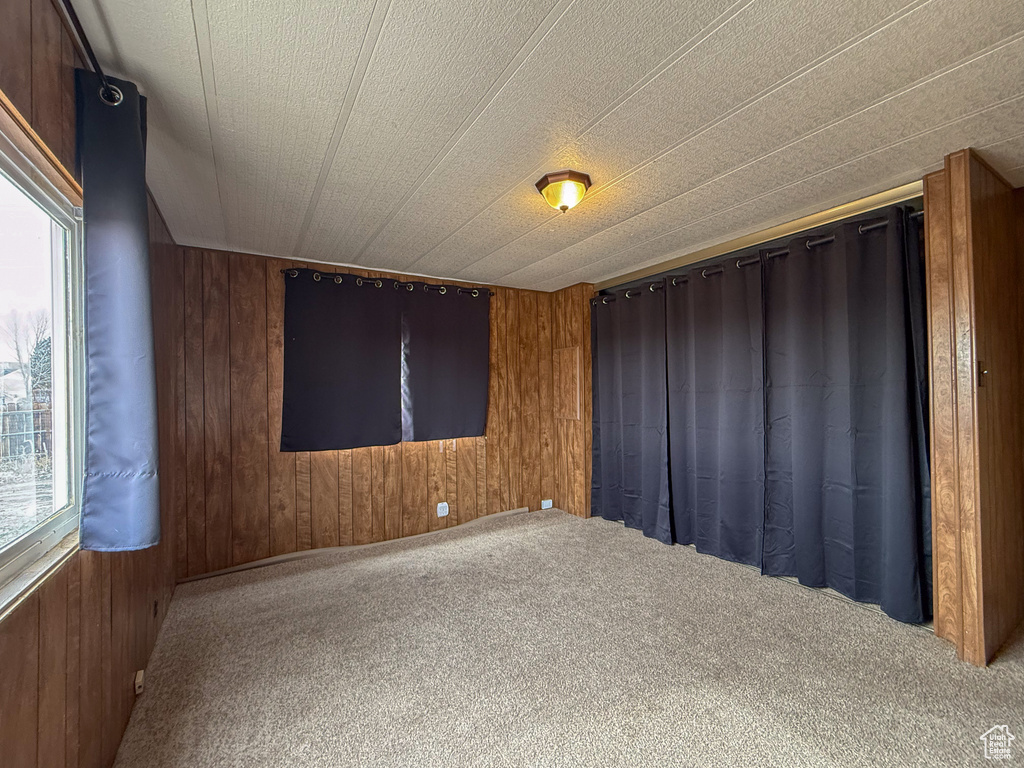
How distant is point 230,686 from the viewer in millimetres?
1903

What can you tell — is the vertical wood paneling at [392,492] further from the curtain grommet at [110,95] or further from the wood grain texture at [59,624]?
the curtain grommet at [110,95]

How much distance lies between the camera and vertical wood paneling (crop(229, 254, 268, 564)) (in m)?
3.21

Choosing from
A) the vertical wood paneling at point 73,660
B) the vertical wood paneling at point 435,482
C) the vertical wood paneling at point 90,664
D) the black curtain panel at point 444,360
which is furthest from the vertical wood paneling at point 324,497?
the vertical wood paneling at point 73,660

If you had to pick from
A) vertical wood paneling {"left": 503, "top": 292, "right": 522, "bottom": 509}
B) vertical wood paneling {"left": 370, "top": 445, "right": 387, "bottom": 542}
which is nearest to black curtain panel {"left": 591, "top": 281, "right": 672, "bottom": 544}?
vertical wood paneling {"left": 503, "top": 292, "right": 522, "bottom": 509}

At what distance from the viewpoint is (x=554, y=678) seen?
192cm

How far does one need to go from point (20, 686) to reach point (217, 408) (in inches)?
97.0

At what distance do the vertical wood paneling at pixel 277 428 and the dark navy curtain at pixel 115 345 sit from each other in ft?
6.84

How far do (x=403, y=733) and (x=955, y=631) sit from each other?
250cm

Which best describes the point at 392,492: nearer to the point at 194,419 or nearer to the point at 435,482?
the point at 435,482

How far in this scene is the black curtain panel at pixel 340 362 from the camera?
11.1 ft

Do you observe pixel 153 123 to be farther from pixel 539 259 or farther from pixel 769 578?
pixel 769 578

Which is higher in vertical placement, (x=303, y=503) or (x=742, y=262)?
(x=742, y=262)

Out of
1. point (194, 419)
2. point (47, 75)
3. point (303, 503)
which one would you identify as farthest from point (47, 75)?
point (303, 503)

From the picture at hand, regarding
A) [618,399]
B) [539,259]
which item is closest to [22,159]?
[539,259]
